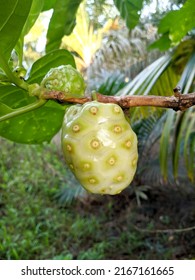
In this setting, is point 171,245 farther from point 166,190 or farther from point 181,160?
point 181,160

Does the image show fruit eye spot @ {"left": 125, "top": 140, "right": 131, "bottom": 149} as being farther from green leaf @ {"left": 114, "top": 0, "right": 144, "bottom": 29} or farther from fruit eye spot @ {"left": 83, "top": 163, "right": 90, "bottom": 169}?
green leaf @ {"left": 114, "top": 0, "right": 144, "bottom": 29}

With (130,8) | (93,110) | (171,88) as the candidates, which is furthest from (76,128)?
(171,88)

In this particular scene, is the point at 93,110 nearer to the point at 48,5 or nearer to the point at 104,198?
the point at 48,5

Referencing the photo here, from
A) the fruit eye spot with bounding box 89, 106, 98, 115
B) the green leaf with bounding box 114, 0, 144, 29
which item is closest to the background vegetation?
the green leaf with bounding box 114, 0, 144, 29

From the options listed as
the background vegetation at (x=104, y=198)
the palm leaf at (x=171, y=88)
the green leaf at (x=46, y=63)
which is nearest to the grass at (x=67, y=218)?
the background vegetation at (x=104, y=198)

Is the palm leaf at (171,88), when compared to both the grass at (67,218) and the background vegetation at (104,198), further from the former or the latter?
the grass at (67,218)

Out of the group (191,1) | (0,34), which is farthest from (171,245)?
(0,34)
